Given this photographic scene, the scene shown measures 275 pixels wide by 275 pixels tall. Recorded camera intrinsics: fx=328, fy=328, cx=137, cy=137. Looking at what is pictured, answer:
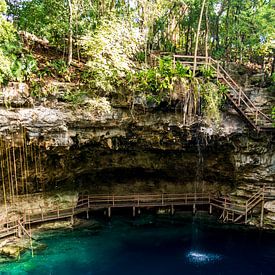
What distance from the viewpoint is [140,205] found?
788 inches

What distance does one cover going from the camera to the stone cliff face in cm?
1551

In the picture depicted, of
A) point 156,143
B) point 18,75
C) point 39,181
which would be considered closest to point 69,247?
point 39,181

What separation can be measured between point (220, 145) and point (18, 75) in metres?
11.1

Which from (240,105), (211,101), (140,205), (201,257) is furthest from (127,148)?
(201,257)

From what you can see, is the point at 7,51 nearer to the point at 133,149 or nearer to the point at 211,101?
the point at 133,149

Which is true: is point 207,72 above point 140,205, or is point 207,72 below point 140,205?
above

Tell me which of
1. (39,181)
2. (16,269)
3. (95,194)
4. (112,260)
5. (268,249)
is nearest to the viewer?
(16,269)

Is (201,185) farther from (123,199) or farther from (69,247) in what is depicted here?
(69,247)

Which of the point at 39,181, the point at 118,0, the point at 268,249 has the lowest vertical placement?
the point at 268,249

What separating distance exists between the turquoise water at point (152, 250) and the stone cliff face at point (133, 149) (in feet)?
9.29

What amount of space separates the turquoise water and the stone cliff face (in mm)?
2833

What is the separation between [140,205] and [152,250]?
424cm

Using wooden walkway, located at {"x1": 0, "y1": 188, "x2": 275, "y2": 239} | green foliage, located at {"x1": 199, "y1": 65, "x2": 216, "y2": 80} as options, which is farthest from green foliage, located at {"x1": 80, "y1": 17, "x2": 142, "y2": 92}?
wooden walkway, located at {"x1": 0, "y1": 188, "x2": 275, "y2": 239}

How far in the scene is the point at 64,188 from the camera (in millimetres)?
19547
